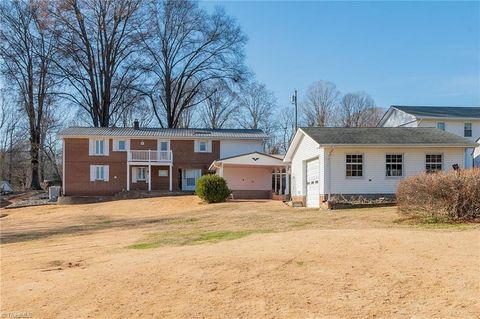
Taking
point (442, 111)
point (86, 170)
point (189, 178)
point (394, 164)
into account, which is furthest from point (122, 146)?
point (442, 111)

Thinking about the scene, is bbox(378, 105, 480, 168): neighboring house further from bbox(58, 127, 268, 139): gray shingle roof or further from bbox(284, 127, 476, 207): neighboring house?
bbox(284, 127, 476, 207): neighboring house

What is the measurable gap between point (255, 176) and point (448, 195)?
23887 mm

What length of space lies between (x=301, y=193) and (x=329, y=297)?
20727mm

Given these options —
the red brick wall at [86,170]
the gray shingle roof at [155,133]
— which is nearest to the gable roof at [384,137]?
the gray shingle roof at [155,133]

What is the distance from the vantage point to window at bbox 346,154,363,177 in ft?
75.8

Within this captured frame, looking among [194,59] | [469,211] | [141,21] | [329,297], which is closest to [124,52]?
[141,21]

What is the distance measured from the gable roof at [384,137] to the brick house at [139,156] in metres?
15.5

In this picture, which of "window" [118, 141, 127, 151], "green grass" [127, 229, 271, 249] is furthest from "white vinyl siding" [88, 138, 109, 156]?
"green grass" [127, 229, 271, 249]

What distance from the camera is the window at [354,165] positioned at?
75.8 feet

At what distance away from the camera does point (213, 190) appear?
95.3 ft

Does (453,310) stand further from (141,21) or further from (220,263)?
(141,21)

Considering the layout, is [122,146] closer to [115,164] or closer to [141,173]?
[115,164]

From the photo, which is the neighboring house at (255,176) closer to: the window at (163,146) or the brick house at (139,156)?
the brick house at (139,156)

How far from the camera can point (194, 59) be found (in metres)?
52.3
